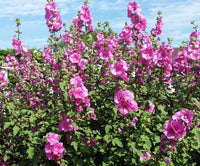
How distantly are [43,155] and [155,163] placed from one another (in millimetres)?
1292

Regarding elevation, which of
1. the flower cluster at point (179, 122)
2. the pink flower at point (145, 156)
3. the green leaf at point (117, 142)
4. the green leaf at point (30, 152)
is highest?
the flower cluster at point (179, 122)

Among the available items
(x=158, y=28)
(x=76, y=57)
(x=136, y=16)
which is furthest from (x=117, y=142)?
(x=158, y=28)

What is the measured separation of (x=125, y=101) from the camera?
3.01 meters

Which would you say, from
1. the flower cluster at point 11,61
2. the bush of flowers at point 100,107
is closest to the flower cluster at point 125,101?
the bush of flowers at point 100,107

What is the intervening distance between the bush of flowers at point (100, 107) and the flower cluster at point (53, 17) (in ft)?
0.05

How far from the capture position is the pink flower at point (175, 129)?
2.81m

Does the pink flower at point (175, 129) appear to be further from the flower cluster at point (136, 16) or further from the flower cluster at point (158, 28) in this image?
the flower cluster at point (158, 28)

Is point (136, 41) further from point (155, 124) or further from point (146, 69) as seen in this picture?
point (155, 124)

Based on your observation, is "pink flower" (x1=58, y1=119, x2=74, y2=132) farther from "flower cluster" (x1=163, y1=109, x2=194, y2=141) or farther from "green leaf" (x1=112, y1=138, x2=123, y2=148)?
"flower cluster" (x1=163, y1=109, x2=194, y2=141)

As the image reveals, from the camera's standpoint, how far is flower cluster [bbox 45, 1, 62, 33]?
419 cm

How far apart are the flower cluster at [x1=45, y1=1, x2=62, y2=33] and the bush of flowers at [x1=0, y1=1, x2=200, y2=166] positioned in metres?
0.01

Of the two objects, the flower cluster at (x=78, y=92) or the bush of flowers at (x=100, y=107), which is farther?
the bush of flowers at (x=100, y=107)

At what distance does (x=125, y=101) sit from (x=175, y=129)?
1.89ft


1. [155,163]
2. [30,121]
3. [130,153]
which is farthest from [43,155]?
[155,163]
